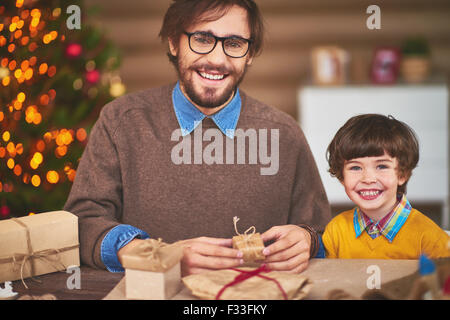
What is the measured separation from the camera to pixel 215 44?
141cm

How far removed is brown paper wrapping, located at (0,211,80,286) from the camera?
3.83 feet

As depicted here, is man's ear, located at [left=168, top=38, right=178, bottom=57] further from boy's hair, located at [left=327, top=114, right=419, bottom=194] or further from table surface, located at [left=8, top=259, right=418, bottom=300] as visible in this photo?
table surface, located at [left=8, top=259, right=418, bottom=300]

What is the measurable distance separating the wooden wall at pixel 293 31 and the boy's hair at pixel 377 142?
8.91 feet

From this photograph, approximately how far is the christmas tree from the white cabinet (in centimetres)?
183

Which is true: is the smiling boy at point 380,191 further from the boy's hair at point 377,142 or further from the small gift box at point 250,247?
the small gift box at point 250,247

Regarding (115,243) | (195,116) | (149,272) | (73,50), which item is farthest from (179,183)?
(73,50)

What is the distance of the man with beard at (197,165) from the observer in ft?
4.73

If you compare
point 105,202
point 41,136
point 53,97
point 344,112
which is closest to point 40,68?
point 53,97

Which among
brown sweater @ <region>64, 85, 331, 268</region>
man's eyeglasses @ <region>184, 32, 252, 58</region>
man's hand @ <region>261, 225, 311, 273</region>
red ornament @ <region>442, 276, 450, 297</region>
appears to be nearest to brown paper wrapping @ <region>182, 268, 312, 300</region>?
man's hand @ <region>261, 225, 311, 273</region>

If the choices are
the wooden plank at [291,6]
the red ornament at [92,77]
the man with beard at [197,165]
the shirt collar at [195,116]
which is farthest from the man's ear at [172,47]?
the wooden plank at [291,6]

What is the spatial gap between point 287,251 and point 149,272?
36cm

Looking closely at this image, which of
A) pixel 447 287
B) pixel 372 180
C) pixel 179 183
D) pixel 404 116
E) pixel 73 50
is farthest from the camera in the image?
pixel 404 116

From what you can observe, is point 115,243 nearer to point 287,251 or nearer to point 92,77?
point 287,251

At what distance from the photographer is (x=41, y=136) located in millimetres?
2311
